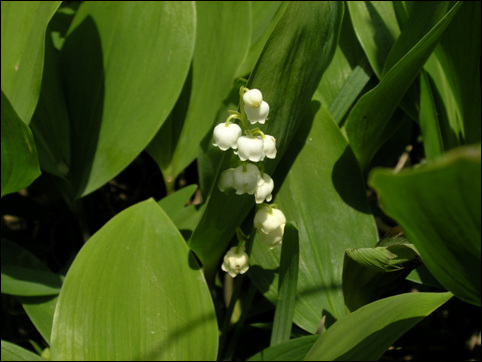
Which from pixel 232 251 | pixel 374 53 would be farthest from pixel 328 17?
pixel 232 251

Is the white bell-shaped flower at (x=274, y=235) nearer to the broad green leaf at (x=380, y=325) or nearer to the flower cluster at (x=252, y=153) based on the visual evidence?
the flower cluster at (x=252, y=153)

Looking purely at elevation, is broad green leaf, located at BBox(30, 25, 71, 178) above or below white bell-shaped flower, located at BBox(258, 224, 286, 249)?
above

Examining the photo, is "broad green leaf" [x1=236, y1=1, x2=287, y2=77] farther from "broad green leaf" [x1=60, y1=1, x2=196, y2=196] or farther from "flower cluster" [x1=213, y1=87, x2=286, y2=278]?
"flower cluster" [x1=213, y1=87, x2=286, y2=278]

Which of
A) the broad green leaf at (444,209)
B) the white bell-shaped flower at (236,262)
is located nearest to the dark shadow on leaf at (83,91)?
the white bell-shaped flower at (236,262)

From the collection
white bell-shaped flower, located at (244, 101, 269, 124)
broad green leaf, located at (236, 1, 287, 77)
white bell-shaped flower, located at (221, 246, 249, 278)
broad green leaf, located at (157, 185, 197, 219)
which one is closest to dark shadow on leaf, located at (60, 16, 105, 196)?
broad green leaf, located at (157, 185, 197, 219)

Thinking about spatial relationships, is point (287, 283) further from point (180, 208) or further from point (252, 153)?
point (180, 208)

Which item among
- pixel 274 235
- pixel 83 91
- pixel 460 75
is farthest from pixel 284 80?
pixel 83 91
